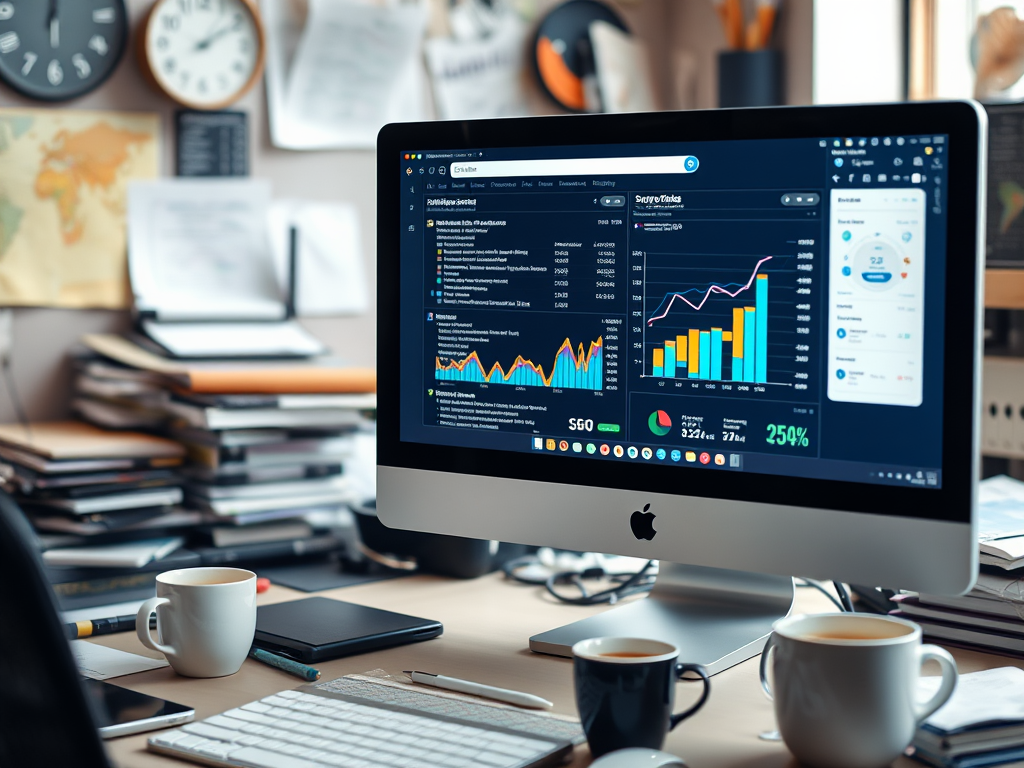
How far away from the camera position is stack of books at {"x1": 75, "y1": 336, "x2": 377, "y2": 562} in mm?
1493

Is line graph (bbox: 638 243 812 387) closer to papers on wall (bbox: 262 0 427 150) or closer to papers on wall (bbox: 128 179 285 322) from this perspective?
papers on wall (bbox: 128 179 285 322)

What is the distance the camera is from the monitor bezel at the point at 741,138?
3.02 feet

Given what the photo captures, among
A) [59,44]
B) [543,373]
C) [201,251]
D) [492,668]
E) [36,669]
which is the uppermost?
[59,44]

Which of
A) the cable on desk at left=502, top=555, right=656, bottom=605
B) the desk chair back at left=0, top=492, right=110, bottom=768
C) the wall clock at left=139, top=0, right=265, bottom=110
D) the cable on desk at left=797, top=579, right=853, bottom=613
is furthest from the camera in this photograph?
the wall clock at left=139, top=0, right=265, bottom=110

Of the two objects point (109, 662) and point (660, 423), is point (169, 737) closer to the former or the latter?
point (109, 662)

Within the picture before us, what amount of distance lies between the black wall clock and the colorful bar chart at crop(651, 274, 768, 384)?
1047 millimetres

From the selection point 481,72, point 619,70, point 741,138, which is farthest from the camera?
point 619,70

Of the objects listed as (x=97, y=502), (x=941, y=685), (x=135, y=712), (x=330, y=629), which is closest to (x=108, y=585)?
(x=97, y=502)

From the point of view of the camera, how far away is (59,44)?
1647 millimetres

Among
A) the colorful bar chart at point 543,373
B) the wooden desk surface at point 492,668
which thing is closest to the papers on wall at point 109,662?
the wooden desk surface at point 492,668

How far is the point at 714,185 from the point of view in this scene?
3.39 feet

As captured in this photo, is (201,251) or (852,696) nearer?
(852,696)

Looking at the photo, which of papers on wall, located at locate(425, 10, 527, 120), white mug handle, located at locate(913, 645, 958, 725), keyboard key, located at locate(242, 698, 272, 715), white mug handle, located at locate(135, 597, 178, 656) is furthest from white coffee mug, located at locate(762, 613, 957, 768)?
papers on wall, located at locate(425, 10, 527, 120)

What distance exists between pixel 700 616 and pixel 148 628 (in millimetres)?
520
